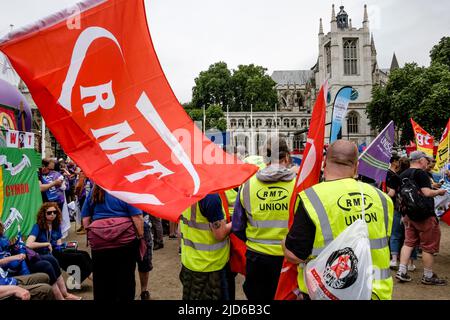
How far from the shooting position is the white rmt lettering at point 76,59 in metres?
2.34

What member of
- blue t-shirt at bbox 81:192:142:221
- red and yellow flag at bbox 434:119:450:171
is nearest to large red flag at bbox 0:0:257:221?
blue t-shirt at bbox 81:192:142:221

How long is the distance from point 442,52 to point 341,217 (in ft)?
145

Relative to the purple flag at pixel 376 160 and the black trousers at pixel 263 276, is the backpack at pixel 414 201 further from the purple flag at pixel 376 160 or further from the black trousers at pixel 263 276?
the black trousers at pixel 263 276

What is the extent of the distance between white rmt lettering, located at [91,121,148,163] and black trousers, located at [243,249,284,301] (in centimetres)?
140

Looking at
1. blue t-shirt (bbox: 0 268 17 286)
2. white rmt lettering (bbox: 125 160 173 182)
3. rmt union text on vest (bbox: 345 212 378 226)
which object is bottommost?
blue t-shirt (bbox: 0 268 17 286)

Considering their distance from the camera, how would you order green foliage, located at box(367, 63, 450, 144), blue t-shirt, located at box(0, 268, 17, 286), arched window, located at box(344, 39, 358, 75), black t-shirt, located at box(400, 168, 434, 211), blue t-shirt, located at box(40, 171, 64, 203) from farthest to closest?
arched window, located at box(344, 39, 358, 75) → green foliage, located at box(367, 63, 450, 144) → blue t-shirt, located at box(40, 171, 64, 203) → black t-shirt, located at box(400, 168, 434, 211) → blue t-shirt, located at box(0, 268, 17, 286)

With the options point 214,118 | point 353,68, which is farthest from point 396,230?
point 353,68

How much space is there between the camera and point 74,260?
5629 millimetres

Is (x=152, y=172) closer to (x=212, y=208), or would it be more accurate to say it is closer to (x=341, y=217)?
(x=212, y=208)

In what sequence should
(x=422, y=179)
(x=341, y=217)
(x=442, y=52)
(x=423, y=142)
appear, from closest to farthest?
(x=341, y=217) → (x=422, y=179) → (x=423, y=142) → (x=442, y=52)

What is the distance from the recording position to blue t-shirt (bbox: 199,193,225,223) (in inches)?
120

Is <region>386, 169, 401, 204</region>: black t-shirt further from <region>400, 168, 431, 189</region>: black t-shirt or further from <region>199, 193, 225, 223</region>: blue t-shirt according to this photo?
<region>199, 193, 225, 223</region>: blue t-shirt

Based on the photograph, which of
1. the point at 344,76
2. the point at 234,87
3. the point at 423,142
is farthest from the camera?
the point at 234,87

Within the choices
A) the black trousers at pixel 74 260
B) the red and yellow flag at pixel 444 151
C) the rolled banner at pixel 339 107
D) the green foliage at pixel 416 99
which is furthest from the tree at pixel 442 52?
the black trousers at pixel 74 260
